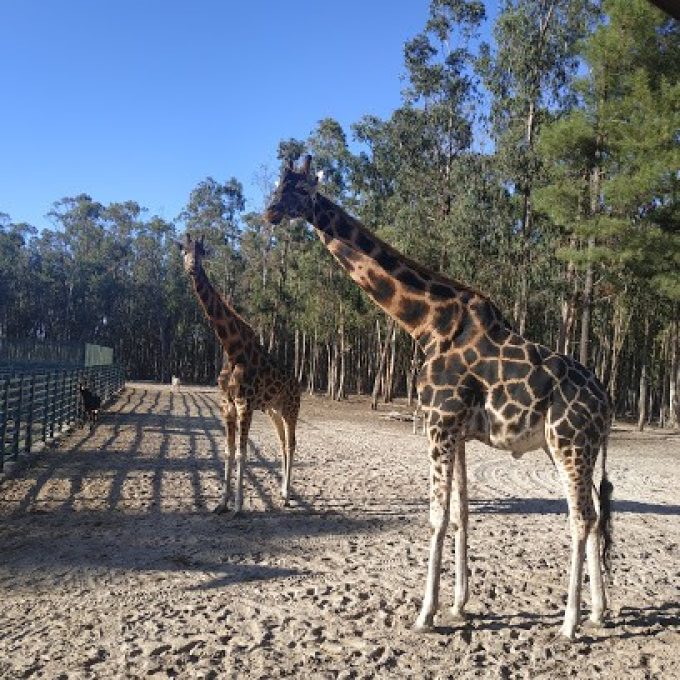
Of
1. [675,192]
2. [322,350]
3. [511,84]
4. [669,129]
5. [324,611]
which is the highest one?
[511,84]

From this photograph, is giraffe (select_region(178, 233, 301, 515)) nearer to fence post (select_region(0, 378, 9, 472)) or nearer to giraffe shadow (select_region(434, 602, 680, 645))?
fence post (select_region(0, 378, 9, 472))

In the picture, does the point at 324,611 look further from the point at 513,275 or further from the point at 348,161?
the point at 348,161

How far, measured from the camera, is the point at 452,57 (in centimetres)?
2728

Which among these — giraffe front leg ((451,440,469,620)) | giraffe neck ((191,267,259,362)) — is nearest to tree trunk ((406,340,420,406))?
giraffe neck ((191,267,259,362))

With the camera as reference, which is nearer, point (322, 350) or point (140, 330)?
point (322, 350)

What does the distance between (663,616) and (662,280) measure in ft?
45.8

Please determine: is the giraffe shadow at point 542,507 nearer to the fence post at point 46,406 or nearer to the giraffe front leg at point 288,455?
the giraffe front leg at point 288,455

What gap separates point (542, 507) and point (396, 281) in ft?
16.7

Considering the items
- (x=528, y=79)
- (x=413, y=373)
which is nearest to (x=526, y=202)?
(x=528, y=79)

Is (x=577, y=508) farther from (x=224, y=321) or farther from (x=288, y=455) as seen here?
(x=224, y=321)

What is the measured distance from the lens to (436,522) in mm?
4621

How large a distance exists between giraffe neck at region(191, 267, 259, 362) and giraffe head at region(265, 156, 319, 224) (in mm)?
2754

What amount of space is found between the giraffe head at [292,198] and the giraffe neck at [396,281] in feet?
0.35

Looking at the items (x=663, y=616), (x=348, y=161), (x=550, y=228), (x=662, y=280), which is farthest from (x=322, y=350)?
(x=663, y=616)
